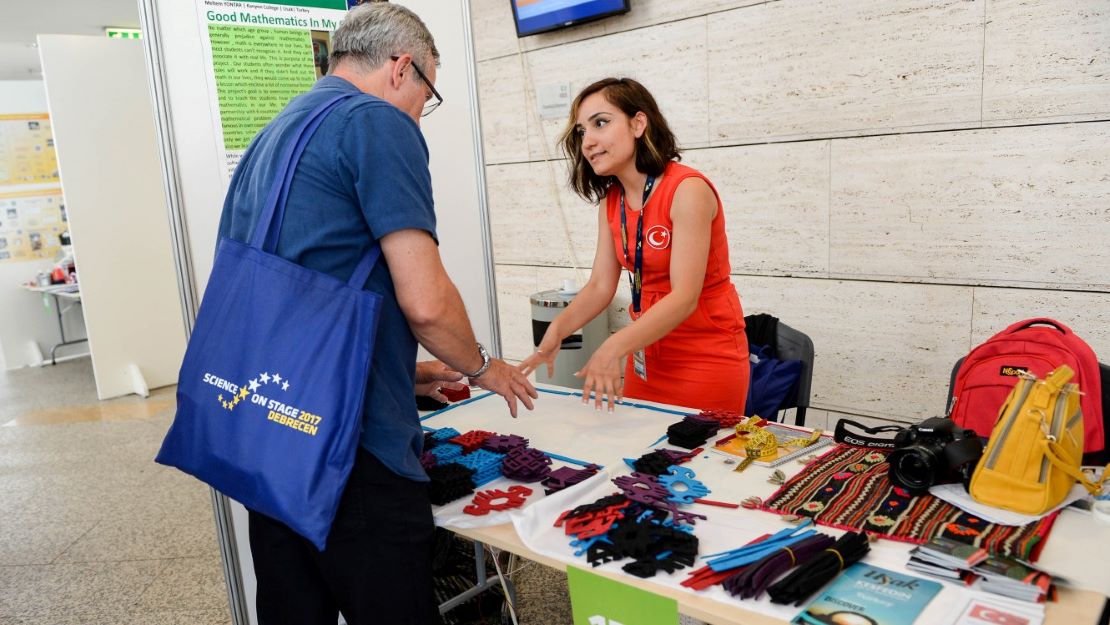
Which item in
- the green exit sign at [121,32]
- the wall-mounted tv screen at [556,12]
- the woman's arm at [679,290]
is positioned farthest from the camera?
the green exit sign at [121,32]

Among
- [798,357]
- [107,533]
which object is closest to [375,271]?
[798,357]

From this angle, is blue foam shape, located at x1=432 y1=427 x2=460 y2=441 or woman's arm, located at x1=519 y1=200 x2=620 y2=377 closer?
blue foam shape, located at x1=432 y1=427 x2=460 y2=441

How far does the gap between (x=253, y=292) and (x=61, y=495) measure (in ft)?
12.4

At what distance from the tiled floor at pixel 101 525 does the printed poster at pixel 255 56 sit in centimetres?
184

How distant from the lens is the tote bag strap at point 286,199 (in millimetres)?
1243

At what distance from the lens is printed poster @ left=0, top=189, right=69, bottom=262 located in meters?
7.38

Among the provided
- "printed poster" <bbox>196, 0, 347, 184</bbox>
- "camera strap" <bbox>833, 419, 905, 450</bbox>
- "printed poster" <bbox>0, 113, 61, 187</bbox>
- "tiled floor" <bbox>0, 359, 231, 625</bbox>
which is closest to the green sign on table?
"camera strap" <bbox>833, 419, 905, 450</bbox>

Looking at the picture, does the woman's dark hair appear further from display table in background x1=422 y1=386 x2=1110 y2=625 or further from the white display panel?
the white display panel

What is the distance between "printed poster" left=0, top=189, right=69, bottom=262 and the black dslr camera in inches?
319

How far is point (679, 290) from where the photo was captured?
1937 mm

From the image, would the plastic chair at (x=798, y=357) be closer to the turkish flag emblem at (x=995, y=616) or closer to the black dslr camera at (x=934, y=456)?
the black dslr camera at (x=934, y=456)

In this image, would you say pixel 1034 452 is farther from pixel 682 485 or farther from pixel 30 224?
pixel 30 224

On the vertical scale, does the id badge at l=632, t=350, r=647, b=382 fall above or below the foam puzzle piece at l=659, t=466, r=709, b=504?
above

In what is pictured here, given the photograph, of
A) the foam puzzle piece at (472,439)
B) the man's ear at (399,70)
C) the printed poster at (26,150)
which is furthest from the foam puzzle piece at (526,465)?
the printed poster at (26,150)
